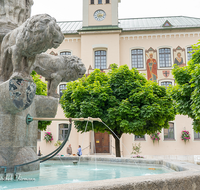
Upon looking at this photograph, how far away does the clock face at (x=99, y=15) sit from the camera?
27531mm

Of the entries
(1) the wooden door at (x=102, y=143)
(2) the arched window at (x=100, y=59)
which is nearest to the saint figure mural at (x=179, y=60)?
(2) the arched window at (x=100, y=59)

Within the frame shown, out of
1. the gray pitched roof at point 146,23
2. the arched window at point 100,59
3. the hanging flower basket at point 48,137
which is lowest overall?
the hanging flower basket at point 48,137

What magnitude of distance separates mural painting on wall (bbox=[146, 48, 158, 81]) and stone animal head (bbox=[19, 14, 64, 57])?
2271 centimetres

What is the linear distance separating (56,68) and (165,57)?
22736 millimetres

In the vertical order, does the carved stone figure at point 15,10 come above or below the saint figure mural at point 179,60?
below

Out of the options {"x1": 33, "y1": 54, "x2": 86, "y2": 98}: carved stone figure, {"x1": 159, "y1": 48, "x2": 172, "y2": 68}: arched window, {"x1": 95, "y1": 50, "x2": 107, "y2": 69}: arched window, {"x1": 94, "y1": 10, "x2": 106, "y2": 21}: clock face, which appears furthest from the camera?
{"x1": 94, "y1": 10, "x2": 106, "y2": 21}: clock face

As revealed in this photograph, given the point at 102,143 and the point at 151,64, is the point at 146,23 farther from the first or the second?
the point at 102,143

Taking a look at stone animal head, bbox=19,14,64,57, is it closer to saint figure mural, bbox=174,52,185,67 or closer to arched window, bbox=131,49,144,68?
arched window, bbox=131,49,144,68

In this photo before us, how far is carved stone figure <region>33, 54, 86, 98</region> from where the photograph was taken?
5.51m

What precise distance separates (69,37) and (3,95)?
79.2 feet

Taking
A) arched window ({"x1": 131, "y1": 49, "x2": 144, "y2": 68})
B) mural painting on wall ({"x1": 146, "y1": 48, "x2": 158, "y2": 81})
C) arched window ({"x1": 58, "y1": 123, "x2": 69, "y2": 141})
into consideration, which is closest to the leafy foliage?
mural painting on wall ({"x1": 146, "y1": 48, "x2": 158, "y2": 81})

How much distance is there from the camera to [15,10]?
5.59 m

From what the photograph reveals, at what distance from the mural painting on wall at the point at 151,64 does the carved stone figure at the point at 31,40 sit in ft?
73.7

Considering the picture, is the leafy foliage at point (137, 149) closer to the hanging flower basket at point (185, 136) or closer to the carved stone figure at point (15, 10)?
the hanging flower basket at point (185, 136)
